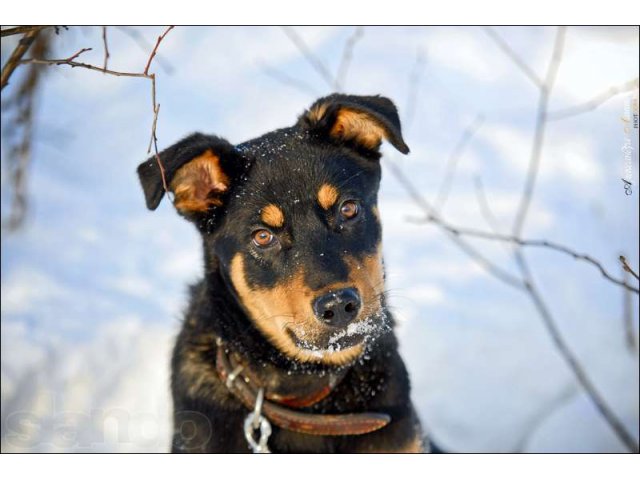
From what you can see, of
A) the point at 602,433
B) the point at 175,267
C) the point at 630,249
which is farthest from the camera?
the point at 175,267

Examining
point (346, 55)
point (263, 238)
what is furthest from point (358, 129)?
point (346, 55)

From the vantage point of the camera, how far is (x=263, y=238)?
3.37 meters

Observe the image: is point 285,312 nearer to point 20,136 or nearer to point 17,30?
point 17,30

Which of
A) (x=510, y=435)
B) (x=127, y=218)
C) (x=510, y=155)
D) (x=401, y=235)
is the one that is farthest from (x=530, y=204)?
(x=127, y=218)

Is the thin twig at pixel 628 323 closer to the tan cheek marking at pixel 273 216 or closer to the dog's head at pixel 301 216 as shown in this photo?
the dog's head at pixel 301 216

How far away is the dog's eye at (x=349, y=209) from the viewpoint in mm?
3387

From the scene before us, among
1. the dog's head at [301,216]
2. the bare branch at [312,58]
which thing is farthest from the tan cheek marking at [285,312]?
the bare branch at [312,58]

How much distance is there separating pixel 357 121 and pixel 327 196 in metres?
0.46

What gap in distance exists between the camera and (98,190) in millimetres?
7234

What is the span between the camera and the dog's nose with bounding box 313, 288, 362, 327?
118 inches

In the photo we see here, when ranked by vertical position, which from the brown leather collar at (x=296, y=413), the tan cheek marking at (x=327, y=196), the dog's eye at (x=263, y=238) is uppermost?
the tan cheek marking at (x=327, y=196)
